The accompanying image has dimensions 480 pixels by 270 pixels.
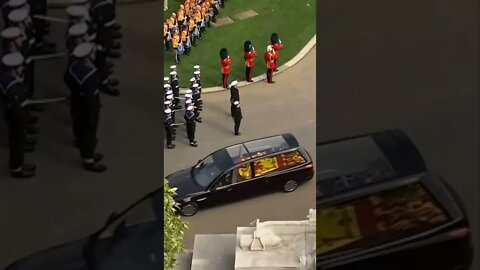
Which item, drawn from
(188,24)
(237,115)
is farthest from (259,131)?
(188,24)

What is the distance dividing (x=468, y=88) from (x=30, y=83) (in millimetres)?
1391

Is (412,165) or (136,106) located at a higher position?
(136,106)

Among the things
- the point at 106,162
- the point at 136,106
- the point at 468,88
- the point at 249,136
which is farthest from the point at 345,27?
the point at 249,136

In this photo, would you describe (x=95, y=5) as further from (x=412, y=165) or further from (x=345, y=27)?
(x=412, y=165)

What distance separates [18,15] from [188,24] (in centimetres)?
826

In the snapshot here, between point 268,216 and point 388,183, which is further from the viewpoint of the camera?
point 268,216

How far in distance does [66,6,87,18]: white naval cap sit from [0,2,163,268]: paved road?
0.17 m

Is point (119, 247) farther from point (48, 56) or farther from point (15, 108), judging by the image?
point (48, 56)

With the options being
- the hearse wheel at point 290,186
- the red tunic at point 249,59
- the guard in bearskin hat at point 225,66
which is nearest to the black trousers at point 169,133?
the hearse wheel at point 290,186

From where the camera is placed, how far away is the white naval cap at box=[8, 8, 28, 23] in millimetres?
2547

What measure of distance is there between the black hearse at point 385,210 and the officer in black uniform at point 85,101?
29.8 inches

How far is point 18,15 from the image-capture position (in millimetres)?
2559

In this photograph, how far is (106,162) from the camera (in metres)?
2.72

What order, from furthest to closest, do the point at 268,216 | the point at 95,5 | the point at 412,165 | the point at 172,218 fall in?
the point at 268,216 → the point at 172,218 → the point at 412,165 → the point at 95,5
